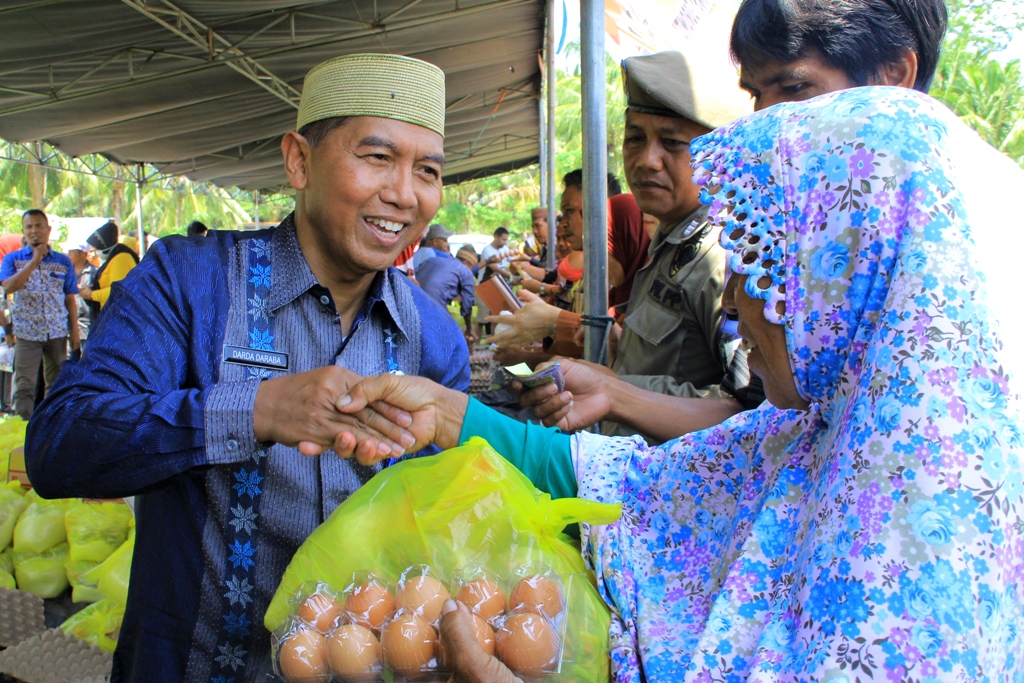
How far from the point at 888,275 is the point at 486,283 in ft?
8.09

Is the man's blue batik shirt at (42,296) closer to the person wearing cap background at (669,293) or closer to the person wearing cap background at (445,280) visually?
the person wearing cap background at (445,280)

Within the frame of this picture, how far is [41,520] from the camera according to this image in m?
3.20

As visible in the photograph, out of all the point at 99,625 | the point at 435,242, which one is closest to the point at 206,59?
the point at 435,242

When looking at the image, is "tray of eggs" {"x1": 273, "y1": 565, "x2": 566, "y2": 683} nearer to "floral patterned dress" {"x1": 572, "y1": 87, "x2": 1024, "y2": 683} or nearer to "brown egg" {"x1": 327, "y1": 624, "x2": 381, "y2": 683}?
"brown egg" {"x1": 327, "y1": 624, "x2": 381, "y2": 683}

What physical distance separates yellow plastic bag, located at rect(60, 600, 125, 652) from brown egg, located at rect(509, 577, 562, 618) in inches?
82.6

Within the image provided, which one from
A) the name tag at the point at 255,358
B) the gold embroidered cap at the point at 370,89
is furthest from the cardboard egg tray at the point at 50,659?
the gold embroidered cap at the point at 370,89

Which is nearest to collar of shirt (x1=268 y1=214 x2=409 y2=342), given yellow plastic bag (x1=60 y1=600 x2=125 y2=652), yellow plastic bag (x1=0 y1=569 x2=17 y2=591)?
yellow plastic bag (x1=60 y1=600 x2=125 y2=652)

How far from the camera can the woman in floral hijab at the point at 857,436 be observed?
2.91 feet

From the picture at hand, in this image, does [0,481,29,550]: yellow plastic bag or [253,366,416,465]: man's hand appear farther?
[0,481,29,550]: yellow plastic bag

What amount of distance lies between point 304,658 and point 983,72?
100 feet

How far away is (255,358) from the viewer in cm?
172

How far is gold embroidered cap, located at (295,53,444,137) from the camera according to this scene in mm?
1773

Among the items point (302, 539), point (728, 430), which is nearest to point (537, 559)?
point (728, 430)

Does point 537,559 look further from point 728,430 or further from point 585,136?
point 585,136
